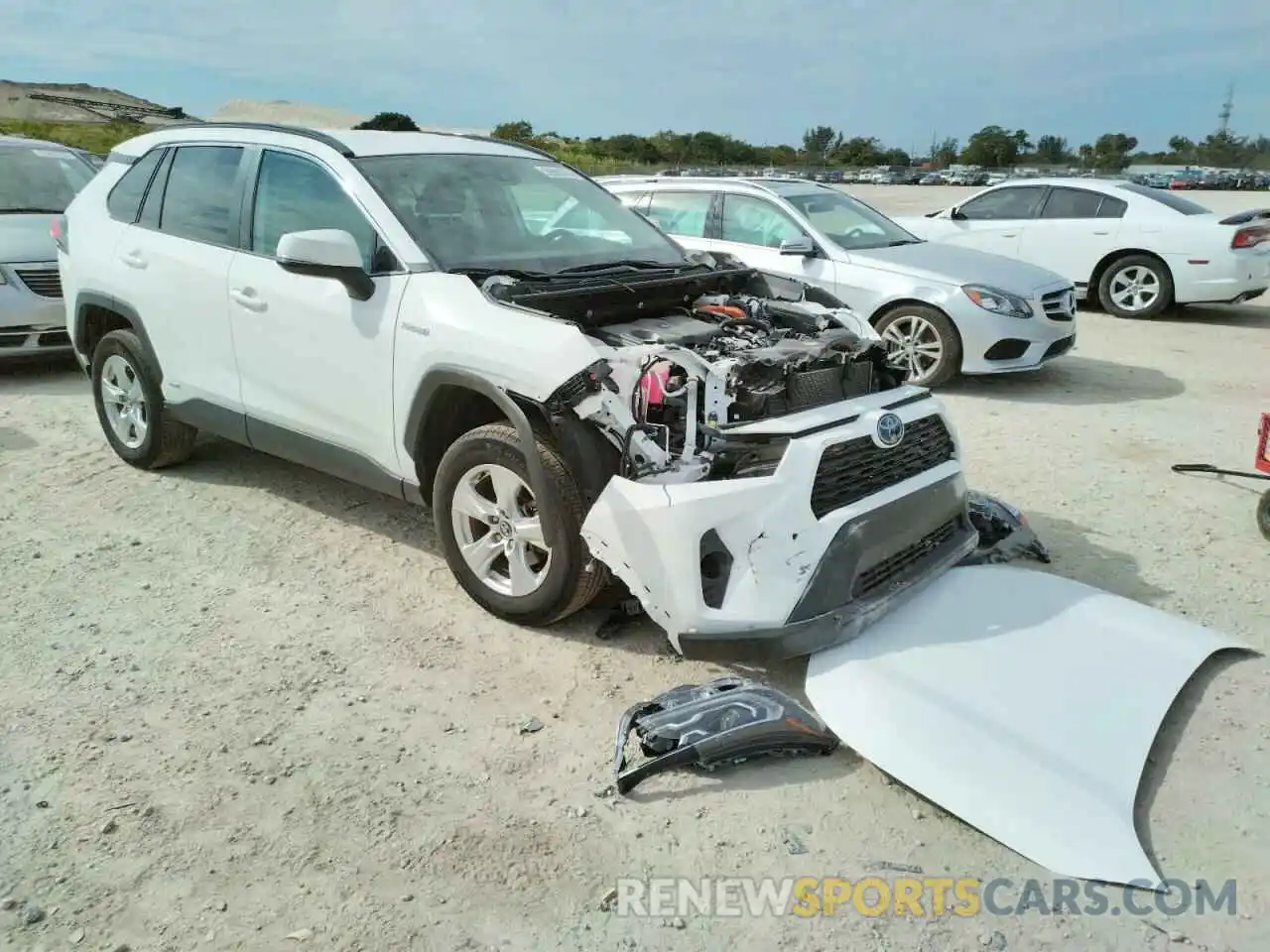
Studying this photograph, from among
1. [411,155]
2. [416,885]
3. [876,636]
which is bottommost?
[416,885]

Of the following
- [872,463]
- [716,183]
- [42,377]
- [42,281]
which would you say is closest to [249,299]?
[872,463]

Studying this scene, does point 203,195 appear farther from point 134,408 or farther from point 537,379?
point 537,379

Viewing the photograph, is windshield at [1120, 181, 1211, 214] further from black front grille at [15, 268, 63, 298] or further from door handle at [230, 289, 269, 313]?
black front grille at [15, 268, 63, 298]

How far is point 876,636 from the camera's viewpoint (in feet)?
11.5

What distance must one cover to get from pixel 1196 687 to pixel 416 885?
282cm

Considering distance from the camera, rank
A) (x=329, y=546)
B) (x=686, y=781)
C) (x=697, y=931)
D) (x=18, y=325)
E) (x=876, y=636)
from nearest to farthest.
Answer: (x=697, y=931) → (x=686, y=781) → (x=876, y=636) → (x=329, y=546) → (x=18, y=325)

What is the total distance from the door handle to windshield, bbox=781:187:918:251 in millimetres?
5398

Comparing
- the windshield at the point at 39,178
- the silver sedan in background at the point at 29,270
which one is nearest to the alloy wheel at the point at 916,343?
the silver sedan in background at the point at 29,270

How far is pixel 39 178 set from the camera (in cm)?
940

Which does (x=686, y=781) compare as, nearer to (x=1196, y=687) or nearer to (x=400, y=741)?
(x=400, y=741)

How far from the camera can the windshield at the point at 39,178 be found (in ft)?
29.7

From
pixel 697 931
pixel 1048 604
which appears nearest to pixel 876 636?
pixel 1048 604

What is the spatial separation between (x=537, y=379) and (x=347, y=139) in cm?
198

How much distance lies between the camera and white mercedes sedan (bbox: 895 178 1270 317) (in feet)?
36.9
